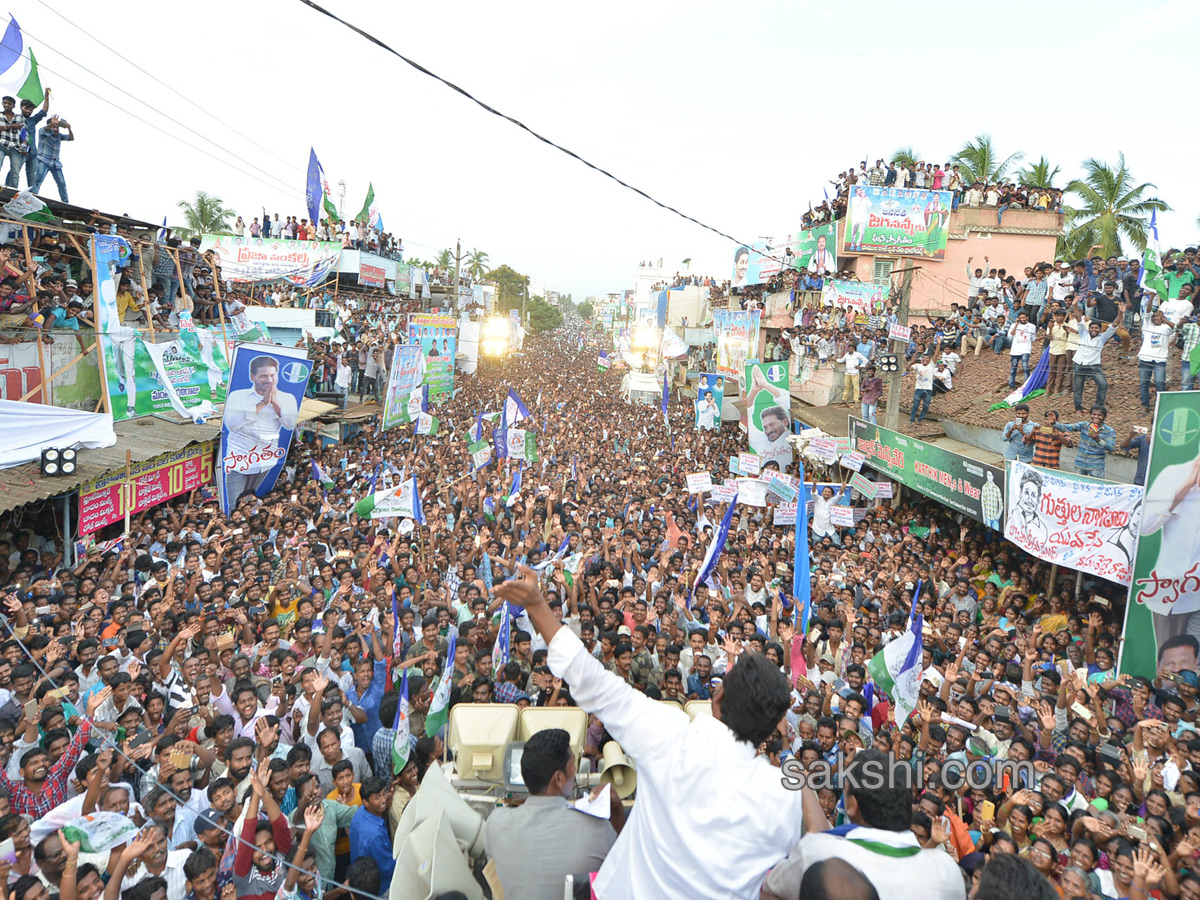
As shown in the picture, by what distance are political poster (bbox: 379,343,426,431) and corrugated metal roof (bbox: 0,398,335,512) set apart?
4243mm

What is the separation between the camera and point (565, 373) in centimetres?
4181

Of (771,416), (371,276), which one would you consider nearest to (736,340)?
(771,416)

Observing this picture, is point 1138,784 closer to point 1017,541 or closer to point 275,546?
point 1017,541

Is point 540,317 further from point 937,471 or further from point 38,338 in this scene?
point 937,471

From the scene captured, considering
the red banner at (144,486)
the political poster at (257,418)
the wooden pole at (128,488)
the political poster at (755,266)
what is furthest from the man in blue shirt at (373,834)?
the political poster at (755,266)

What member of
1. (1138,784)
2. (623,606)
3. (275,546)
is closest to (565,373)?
(275,546)

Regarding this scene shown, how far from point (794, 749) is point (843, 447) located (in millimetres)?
8862

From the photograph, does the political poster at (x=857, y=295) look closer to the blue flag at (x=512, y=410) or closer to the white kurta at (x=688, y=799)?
the blue flag at (x=512, y=410)

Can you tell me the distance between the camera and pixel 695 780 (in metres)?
1.96

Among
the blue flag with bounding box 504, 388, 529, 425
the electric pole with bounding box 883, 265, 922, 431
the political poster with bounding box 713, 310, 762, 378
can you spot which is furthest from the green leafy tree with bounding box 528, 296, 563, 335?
the electric pole with bounding box 883, 265, 922, 431

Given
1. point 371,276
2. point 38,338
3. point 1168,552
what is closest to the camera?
point 1168,552

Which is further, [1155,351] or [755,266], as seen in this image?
[755,266]

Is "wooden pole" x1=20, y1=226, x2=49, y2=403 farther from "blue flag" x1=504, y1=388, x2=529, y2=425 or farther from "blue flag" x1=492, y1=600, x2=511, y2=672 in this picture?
"blue flag" x1=492, y1=600, x2=511, y2=672

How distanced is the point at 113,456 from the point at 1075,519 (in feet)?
38.7
